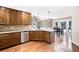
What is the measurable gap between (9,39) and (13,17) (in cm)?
146

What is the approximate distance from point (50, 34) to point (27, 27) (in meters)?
2.08

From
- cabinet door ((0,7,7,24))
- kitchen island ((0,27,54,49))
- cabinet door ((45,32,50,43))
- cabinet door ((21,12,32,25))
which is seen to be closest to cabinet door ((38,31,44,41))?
kitchen island ((0,27,54,49))

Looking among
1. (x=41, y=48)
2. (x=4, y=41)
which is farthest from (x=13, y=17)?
(x=41, y=48)

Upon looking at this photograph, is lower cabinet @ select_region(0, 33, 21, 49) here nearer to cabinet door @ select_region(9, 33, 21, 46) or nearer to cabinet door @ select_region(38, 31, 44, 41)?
cabinet door @ select_region(9, 33, 21, 46)

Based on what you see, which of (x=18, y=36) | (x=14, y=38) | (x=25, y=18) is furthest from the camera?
(x=25, y=18)

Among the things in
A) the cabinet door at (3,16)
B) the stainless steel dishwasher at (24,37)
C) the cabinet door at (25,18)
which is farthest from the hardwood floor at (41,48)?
the cabinet door at (25,18)

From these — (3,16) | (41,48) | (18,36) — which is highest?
(3,16)

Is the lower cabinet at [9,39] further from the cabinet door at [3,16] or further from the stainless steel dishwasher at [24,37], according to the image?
the cabinet door at [3,16]

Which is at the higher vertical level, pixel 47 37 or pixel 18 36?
pixel 18 36

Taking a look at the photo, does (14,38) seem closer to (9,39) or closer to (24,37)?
(9,39)

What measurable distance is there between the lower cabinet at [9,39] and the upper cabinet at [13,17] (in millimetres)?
747

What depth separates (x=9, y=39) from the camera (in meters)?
5.36

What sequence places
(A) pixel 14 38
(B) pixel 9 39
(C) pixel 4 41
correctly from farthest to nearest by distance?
(A) pixel 14 38
(B) pixel 9 39
(C) pixel 4 41
